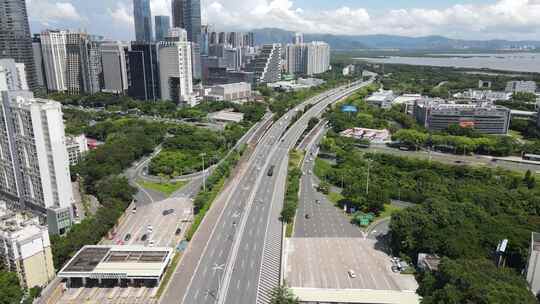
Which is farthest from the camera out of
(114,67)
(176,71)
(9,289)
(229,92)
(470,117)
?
(114,67)

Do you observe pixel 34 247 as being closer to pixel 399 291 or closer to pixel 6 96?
pixel 6 96

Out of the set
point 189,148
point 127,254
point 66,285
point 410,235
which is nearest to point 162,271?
point 127,254

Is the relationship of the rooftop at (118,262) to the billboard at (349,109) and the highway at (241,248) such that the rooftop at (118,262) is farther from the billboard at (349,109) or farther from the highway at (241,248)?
the billboard at (349,109)

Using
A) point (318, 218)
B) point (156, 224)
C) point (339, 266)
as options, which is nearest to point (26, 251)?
point (156, 224)

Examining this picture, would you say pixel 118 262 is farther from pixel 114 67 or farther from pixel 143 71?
pixel 114 67

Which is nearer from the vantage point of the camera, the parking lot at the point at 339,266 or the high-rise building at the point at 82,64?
the parking lot at the point at 339,266

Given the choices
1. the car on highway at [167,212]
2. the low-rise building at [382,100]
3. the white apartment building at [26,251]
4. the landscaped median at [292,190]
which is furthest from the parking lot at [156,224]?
the low-rise building at [382,100]
